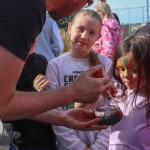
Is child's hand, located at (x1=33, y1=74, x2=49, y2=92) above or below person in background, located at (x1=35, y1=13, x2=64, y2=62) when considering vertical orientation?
above

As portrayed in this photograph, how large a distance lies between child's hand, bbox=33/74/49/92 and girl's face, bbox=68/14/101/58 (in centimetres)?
35

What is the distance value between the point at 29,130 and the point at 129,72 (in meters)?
0.74

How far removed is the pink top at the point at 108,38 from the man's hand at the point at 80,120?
2.35 m

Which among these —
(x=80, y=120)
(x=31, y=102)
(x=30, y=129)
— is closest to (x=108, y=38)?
(x=30, y=129)

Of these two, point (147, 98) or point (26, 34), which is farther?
point (147, 98)

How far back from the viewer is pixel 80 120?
6.30ft

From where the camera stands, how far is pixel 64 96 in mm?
1440

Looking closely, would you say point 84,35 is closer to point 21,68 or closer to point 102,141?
point 102,141

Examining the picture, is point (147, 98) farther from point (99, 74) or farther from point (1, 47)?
point (1, 47)

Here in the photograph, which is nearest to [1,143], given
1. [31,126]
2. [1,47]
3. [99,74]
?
[31,126]

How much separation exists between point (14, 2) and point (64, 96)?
45 centimetres

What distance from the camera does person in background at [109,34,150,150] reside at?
187 cm

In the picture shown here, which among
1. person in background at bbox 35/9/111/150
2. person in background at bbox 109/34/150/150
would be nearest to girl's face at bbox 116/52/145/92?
person in background at bbox 109/34/150/150

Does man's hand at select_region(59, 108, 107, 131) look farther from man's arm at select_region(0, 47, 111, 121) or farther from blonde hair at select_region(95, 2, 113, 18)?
blonde hair at select_region(95, 2, 113, 18)
